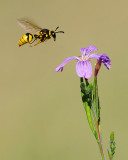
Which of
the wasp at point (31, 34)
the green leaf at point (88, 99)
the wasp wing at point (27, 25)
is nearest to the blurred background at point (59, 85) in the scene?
the wasp at point (31, 34)

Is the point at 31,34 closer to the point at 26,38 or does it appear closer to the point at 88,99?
the point at 26,38

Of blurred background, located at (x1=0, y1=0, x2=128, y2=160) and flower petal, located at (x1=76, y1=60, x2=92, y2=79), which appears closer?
flower petal, located at (x1=76, y1=60, x2=92, y2=79)

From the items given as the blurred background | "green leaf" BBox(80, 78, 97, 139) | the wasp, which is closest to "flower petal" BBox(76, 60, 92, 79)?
"green leaf" BBox(80, 78, 97, 139)

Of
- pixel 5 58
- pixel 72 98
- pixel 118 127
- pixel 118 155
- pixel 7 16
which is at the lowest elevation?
pixel 118 155

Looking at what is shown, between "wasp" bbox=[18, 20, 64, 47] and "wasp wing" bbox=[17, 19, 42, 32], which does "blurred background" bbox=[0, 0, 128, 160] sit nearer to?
"wasp" bbox=[18, 20, 64, 47]

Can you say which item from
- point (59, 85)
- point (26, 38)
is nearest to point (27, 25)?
point (26, 38)

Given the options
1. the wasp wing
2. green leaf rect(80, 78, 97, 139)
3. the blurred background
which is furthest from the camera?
the blurred background

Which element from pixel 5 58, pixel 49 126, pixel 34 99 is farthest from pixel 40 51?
pixel 49 126

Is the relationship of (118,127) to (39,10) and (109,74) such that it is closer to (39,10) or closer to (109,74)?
(109,74)
